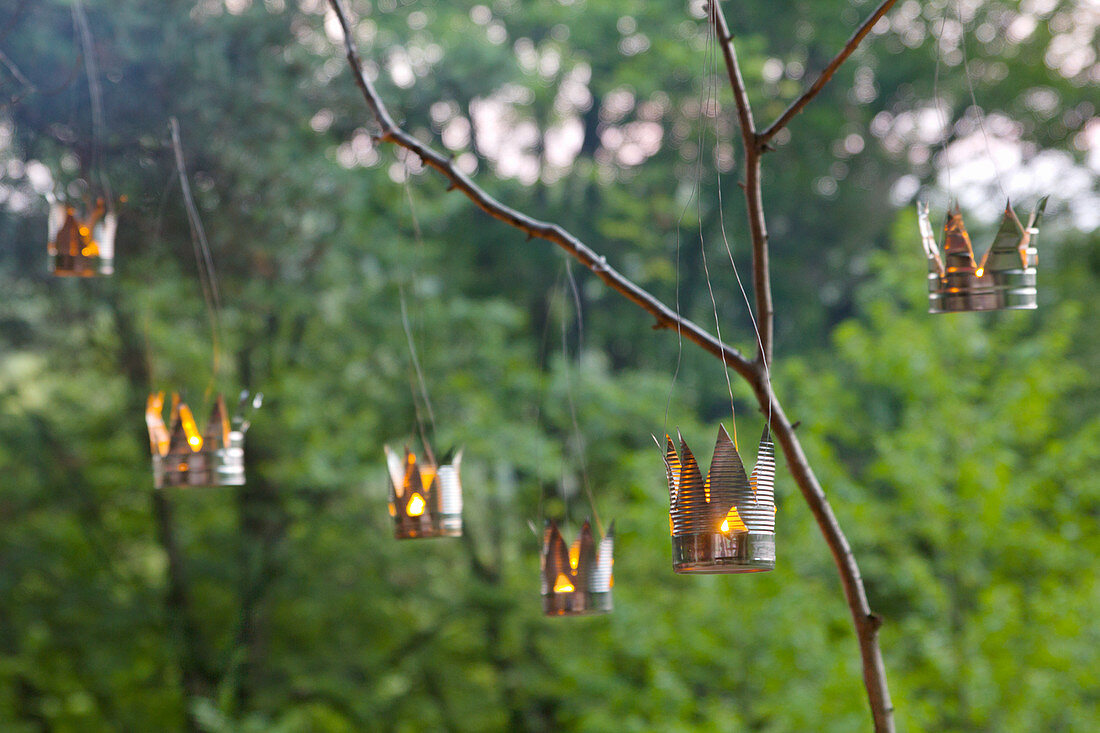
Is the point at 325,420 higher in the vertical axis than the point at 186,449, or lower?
higher

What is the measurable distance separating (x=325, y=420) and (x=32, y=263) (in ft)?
6.33

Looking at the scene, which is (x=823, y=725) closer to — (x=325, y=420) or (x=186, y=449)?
(x=325, y=420)

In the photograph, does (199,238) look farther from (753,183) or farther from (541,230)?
(753,183)

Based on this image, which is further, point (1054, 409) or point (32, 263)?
point (1054, 409)

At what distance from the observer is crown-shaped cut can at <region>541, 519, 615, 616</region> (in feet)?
6.82

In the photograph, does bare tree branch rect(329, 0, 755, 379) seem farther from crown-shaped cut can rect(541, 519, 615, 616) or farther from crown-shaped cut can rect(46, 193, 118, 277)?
crown-shaped cut can rect(46, 193, 118, 277)

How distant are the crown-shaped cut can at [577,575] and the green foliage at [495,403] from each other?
9.78 feet

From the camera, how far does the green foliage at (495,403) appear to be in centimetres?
545

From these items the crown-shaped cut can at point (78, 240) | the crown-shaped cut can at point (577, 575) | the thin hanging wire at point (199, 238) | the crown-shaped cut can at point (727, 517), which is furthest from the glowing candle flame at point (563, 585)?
the crown-shaped cut can at point (78, 240)

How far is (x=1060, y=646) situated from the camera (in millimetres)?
5207

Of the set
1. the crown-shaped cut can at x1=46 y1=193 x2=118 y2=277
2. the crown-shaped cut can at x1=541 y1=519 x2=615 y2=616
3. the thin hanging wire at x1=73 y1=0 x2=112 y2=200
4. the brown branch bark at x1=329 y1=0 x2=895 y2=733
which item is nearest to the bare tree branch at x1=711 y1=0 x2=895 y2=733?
the brown branch bark at x1=329 y1=0 x2=895 y2=733

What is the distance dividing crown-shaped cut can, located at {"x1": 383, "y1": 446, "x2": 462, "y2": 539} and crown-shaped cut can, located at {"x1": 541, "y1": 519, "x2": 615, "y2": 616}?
0.19m

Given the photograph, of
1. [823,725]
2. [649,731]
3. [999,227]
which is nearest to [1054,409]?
[823,725]

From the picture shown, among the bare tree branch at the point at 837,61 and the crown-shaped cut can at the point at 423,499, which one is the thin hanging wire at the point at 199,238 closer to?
the crown-shaped cut can at the point at 423,499
